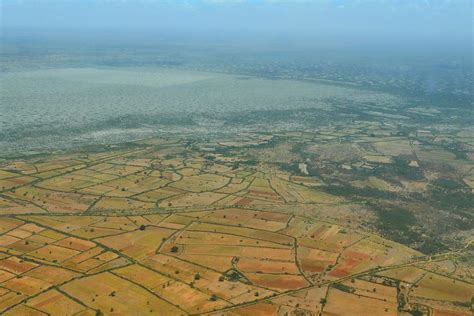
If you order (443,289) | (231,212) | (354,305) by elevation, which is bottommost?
(443,289)

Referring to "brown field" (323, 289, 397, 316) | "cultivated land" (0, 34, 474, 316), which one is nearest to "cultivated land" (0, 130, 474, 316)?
"brown field" (323, 289, 397, 316)

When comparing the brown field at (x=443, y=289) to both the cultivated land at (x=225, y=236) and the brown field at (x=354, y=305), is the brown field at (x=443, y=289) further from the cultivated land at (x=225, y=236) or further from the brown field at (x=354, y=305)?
the brown field at (x=354, y=305)

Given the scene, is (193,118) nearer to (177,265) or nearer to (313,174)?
(313,174)

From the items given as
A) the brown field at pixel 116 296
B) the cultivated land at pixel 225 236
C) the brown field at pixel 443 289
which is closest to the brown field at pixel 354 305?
the cultivated land at pixel 225 236

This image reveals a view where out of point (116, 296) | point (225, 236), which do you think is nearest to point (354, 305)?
point (225, 236)

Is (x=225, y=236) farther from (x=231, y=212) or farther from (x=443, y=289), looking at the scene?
(x=443, y=289)

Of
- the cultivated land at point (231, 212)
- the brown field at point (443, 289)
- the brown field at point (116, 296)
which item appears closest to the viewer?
the brown field at point (116, 296)

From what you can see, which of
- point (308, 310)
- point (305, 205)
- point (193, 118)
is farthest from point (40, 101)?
point (308, 310)

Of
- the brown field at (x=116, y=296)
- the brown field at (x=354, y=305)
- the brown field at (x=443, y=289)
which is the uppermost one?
the brown field at (x=116, y=296)

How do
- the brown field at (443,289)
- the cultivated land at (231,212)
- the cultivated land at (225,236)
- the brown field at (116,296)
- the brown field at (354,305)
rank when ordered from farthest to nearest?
1. the brown field at (443,289)
2. the cultivated land at (231,212)
3. the cultivated land at (225,236)
4. the brown field at (354,305)
5. the brown field at (116,296)
